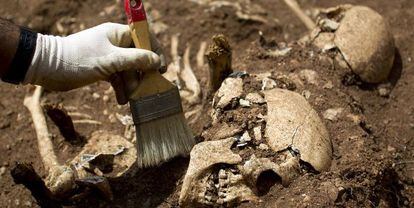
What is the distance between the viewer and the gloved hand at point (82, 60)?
220 centimetres

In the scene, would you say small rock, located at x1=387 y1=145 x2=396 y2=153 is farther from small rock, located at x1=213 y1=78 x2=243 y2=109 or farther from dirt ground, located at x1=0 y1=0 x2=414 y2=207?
small rock, located at x1=213 y1=78 x2=243 y2=109

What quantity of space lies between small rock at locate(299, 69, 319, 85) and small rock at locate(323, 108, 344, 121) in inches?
9.1

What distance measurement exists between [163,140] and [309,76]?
3.10 feet

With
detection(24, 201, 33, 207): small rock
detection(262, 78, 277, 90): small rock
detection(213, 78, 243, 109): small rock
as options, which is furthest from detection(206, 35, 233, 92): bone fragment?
detection(24, 201, 33, 207): small rock

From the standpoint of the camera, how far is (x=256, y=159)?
214 cm

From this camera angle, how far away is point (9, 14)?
3717mm

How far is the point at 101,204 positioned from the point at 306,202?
924 mm

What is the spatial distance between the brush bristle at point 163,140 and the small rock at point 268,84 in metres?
0.46

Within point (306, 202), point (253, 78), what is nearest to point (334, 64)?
point (253, 78)

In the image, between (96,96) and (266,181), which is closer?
(266,181)

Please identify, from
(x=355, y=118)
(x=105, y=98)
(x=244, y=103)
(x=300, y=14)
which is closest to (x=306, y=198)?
(x=244, y=103)

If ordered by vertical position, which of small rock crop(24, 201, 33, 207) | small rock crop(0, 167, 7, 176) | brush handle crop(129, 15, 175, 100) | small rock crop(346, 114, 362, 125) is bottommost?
small rock crop(346, 114, 362, 125)

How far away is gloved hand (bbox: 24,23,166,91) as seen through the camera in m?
2.20

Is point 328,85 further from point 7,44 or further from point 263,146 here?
point 7,44
